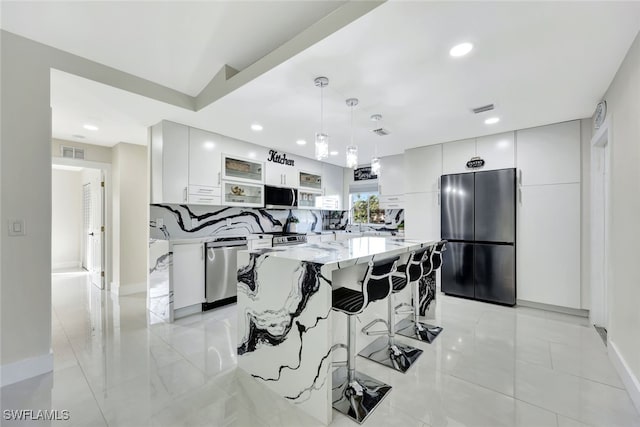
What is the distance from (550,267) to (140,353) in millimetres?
4797

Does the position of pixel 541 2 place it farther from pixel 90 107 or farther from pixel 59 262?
pixel 59 262

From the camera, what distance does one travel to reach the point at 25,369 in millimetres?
2105

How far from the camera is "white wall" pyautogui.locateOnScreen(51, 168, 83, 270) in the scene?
21.4 feet

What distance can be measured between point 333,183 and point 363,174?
2.29 ft

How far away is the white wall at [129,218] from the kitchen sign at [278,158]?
2050 millimetres

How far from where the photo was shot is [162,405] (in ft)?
5.89

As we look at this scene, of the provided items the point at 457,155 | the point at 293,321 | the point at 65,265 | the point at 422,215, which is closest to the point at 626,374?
the point at 293,321

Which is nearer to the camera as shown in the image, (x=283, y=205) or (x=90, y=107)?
(x=90, y=107)

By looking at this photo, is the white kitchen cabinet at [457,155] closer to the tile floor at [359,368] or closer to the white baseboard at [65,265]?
the tile floor at [359,368]

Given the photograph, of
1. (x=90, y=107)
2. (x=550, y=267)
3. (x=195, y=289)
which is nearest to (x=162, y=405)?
(x=195, y=289)

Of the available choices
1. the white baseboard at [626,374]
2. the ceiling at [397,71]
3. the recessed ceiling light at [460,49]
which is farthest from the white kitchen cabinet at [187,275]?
the white baseboard at [626,374]

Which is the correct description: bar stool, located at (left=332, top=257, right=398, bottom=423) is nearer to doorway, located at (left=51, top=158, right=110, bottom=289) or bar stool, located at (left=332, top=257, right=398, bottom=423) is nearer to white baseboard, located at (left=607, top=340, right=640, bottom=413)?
white baseboard, located at (left=607, top=340, right=640, bottom=413)

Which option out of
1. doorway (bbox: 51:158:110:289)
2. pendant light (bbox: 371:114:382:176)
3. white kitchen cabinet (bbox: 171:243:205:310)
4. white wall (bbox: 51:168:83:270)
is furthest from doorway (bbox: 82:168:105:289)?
pendant light (bbox: 371:114:382:176)

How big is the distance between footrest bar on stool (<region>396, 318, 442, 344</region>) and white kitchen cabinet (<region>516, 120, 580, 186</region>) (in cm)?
243
